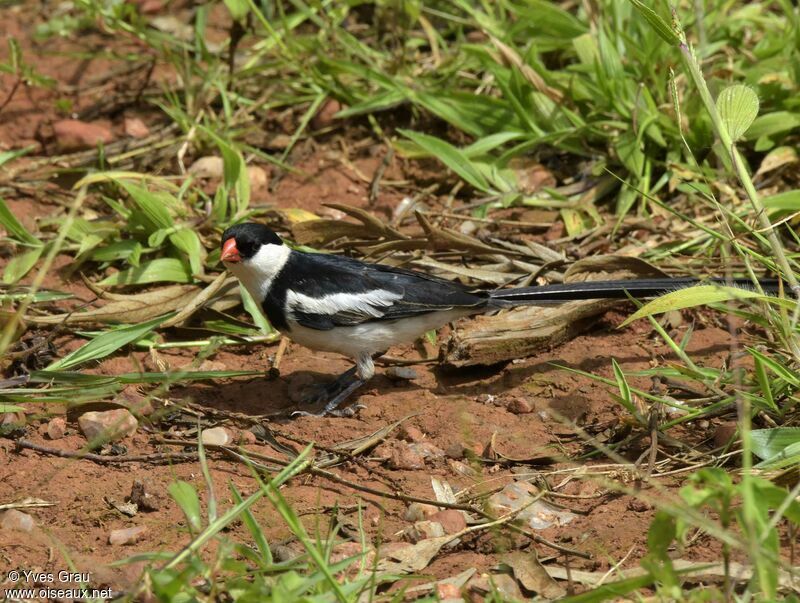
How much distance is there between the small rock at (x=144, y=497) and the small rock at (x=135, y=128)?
10.8ft

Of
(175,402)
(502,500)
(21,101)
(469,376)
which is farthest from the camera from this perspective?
(21,101)

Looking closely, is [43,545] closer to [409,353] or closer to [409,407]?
[409,407]

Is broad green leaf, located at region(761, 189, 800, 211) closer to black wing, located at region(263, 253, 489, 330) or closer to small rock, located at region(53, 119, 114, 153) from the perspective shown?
black wing, located at region(263, 253, 489, 330)

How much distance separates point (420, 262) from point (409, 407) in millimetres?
1062

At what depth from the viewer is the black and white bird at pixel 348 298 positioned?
444cm

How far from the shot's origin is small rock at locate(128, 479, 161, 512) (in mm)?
3404

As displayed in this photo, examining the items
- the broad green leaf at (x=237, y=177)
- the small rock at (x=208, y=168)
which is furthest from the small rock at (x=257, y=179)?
the broad green leaf at (x=237, y=177)

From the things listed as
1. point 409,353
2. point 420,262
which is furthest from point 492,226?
point 409,353

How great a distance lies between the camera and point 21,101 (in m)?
6.38

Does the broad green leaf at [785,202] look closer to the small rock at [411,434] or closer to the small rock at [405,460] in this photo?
the small rock at [411,434]

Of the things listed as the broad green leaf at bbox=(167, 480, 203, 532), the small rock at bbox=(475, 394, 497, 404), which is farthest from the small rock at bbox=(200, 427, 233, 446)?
the broad green leaf at bbox=(167, 480, 203, 532)

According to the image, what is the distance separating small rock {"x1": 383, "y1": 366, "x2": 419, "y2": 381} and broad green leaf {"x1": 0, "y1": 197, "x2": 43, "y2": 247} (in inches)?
74.5

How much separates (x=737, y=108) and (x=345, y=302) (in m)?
1.93

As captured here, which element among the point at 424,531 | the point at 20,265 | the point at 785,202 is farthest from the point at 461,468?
the point at 20,265
